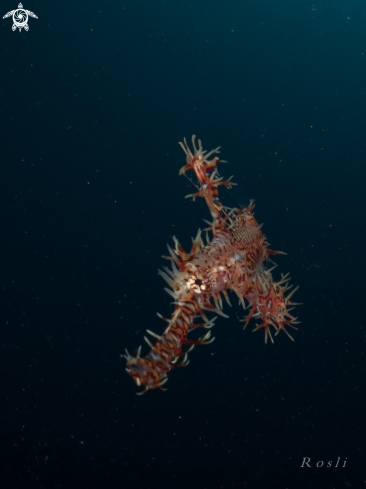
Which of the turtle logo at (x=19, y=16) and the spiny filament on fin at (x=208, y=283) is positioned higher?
the turtle logo at (x=19, y=16)

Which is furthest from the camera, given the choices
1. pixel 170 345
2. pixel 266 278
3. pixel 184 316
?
pixel 266 278

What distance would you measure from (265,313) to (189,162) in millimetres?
1531

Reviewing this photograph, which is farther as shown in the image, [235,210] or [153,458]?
[153,458]

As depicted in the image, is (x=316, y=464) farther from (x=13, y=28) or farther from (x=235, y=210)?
(x=13, y=28)

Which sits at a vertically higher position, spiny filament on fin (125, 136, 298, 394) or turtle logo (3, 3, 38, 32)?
turtle logo (3, 3, 38, 32)

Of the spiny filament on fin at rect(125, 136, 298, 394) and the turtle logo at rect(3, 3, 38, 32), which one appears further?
the turtle logo at rect(3, 3, 38, 32)

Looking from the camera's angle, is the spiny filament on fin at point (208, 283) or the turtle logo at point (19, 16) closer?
the spiny filament on fin at point (208, 283)

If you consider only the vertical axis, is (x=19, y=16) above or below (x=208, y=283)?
above

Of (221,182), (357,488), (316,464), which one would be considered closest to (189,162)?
(221,182)

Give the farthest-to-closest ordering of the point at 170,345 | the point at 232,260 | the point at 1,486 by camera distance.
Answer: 1. the point at 1,486
2. the point at 232,260
3. the point at 170,345

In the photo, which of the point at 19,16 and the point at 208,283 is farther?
the point at 19,16

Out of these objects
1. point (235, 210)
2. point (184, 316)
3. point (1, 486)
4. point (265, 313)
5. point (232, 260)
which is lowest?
point (1, 486)

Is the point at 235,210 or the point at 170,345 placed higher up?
the point at 235,210

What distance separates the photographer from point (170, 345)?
241cm
